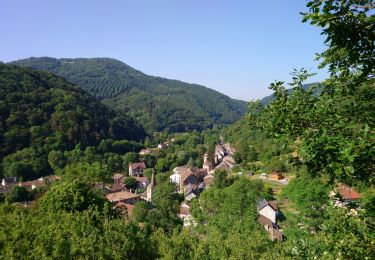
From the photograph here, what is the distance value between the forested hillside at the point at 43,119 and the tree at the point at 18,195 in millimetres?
17656

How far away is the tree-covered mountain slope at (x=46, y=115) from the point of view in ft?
244

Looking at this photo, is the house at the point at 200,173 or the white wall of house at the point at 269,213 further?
the house at the point at 200,173

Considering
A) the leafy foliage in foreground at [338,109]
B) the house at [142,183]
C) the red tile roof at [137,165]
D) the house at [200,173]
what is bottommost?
the house at [142,183]

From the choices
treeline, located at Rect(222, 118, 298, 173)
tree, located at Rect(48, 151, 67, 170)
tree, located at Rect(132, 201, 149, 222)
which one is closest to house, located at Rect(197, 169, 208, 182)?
treeline, located at Rect(222, 118, 298, 173)

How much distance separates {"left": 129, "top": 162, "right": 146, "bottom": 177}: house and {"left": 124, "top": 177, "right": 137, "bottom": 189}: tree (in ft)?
Result: 36.1

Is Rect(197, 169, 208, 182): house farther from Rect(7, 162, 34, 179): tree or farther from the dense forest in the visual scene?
the dense forest

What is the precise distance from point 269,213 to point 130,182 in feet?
121

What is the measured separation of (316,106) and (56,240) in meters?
7.84

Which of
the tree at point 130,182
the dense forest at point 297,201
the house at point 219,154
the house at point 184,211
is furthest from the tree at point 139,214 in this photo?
the house at point 219,154

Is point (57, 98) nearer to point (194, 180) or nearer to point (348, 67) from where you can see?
point (194, 180)

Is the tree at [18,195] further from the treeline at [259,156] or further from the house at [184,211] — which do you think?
the treeline at [259,156]

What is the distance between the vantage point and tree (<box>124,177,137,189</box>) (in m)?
66.7

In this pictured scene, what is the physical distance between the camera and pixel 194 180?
223 feet

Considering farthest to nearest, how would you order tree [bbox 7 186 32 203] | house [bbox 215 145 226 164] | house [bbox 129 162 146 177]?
house [bbox 215 145 226 164] < house [bbox 129 162 146 177] < tree [bbox 7 186 32 203]
